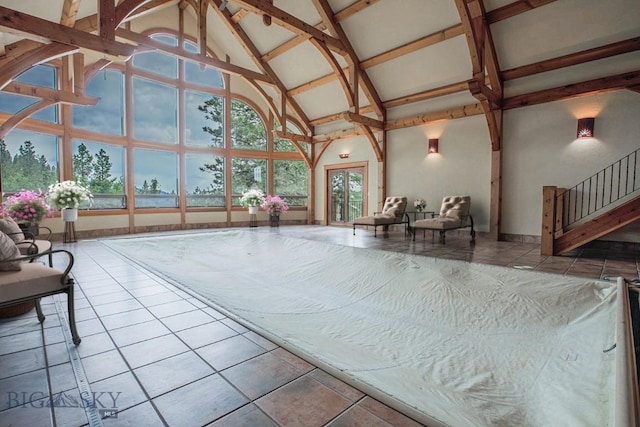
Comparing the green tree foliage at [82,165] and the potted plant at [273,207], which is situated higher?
the green tree foliage at [82,165]

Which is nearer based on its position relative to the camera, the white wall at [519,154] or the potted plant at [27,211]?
the potted plant at [27,211]

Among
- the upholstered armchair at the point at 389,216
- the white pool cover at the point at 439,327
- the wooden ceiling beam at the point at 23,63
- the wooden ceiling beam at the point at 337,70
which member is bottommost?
the white pool cover at the point at 439,327

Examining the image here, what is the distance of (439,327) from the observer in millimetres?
3463

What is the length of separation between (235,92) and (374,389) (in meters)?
9.84

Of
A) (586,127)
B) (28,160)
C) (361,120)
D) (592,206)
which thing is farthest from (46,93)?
(592,206)

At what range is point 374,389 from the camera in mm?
1496

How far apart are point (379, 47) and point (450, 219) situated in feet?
13.7

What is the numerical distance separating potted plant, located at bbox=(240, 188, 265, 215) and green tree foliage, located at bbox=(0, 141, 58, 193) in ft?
14.4

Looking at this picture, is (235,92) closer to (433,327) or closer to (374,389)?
(433,327)

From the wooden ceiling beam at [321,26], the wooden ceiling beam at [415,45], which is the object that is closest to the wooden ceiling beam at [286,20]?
the wooden ceiling beam at [321,26]

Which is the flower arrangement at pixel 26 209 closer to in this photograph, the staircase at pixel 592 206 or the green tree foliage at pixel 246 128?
the green tree foliage at pixel 246 128

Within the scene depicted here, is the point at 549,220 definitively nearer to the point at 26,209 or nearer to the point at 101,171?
the point at 26,209

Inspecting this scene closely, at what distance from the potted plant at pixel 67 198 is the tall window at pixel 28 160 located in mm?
993

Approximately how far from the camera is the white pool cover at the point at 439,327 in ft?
6.37
